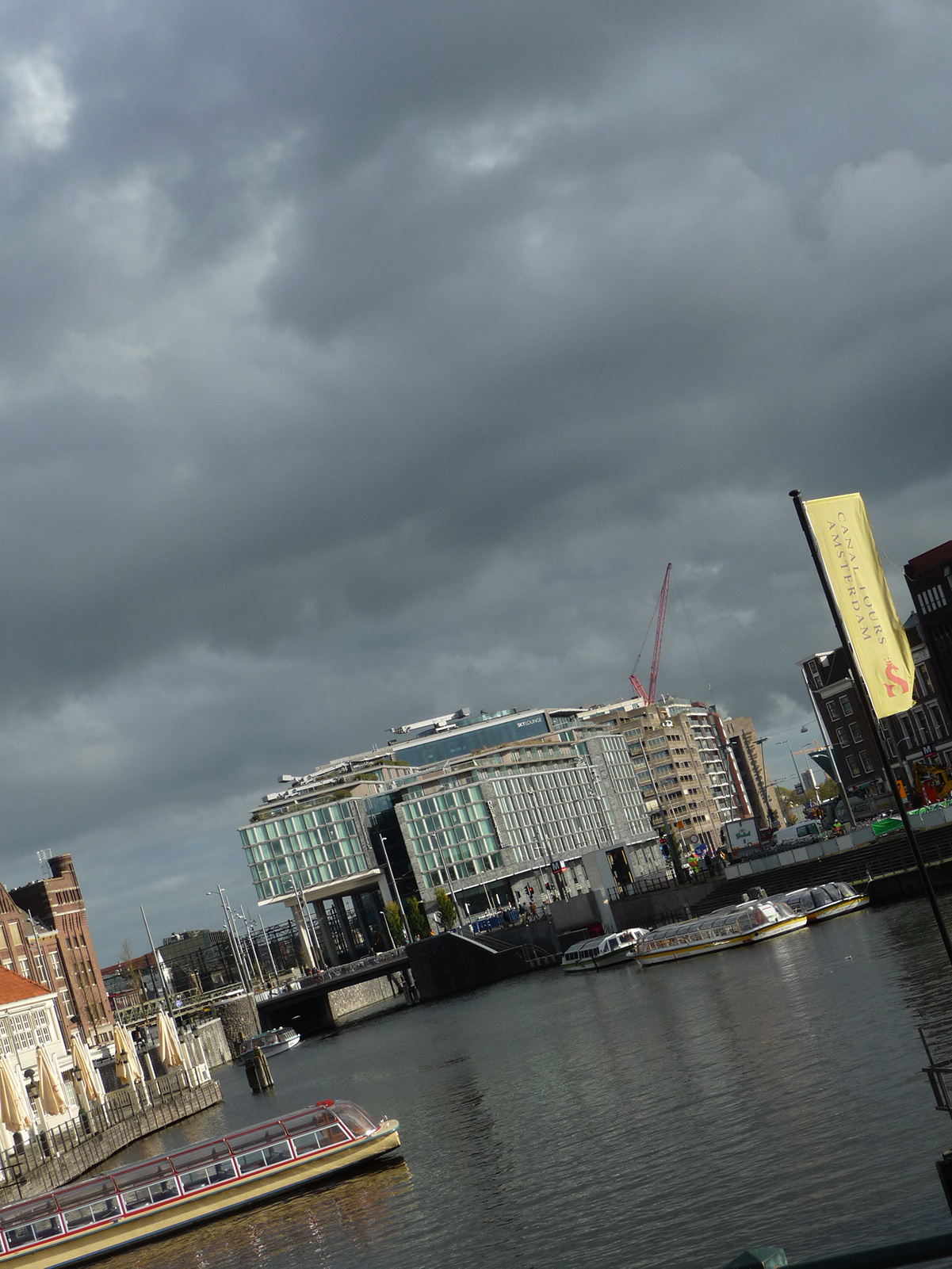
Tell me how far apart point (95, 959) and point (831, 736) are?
313 ft

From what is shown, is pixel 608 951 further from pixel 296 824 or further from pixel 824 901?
pixel 296 824

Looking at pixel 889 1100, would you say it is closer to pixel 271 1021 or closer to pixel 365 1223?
pixel 365 1223

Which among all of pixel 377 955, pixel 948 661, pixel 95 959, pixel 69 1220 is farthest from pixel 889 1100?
pixel 95 959

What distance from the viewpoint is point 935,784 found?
4119 inches

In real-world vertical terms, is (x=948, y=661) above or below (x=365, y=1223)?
above

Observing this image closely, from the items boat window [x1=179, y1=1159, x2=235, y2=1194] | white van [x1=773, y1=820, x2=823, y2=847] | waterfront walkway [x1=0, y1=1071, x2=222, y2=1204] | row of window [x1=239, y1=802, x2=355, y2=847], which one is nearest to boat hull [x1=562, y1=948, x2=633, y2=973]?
white van [x1=773, y1=820, x2=823, y2=847]

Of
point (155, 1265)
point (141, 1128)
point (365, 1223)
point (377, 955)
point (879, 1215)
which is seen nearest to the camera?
point (879, 1215)

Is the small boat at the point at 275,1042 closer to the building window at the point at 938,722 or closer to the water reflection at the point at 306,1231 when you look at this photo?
the building window at the point at 938,722

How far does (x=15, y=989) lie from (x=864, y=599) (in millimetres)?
73541

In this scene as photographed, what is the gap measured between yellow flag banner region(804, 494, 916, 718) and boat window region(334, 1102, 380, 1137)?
27.4 m

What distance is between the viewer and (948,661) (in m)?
113

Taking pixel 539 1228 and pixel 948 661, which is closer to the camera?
pixel 539 1228

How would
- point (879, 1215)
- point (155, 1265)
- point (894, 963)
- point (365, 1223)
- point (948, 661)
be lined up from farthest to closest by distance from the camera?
1. point (948, 661)
2. point (894, 963)
3. point (155, 1265)
4. point (365, 1223)
5. point (879, 1215)

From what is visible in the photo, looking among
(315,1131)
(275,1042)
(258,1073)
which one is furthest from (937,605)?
(315,1131)
